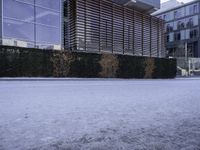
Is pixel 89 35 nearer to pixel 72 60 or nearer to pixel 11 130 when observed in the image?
pixel 72 60

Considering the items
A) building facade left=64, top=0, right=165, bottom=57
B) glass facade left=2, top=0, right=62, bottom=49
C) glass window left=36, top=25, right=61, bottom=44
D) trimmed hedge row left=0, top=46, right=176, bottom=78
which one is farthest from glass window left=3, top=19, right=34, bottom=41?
building facade left=64, top=0, right=165, bottom=57

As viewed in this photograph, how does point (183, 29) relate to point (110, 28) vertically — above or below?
above

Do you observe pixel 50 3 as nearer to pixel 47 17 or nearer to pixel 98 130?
pixel 47 17

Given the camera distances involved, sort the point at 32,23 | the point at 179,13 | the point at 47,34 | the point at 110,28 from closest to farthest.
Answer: the point at 32,23 < the point at 47,34 < the point at 110,28 < the point at 179,13

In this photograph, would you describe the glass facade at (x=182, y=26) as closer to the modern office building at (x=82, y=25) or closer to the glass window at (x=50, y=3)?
the modern office building at (x=82, y=25)

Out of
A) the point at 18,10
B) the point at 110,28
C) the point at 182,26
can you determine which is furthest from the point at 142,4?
the point at 182,26

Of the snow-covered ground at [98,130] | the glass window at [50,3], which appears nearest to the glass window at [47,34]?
the glass window at [50,3]

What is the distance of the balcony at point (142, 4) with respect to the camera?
22891mm

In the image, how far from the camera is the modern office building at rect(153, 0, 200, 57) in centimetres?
5109

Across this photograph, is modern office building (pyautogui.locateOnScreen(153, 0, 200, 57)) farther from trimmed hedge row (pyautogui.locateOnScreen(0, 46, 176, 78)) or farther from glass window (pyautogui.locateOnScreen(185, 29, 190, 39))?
trimmed hedge row (pyautogui.locateOnScreen(0, 46, 176, 78))

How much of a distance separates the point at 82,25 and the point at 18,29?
4.95 m

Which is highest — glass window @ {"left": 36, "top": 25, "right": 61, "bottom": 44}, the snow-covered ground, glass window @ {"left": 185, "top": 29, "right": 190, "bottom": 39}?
glass window @ {"left": 185, "top": 29, "right": 190, "bottom": 39}

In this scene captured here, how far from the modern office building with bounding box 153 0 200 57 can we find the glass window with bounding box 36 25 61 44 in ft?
123

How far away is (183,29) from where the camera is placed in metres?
54.1
